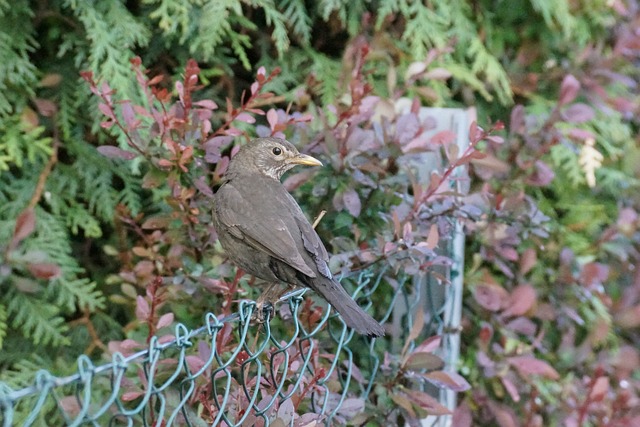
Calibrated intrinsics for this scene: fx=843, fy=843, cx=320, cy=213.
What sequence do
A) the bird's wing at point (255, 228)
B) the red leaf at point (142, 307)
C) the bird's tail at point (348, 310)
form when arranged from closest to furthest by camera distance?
the bird's tail at point (348, 310), the red leaf at point (142, 307), the bird's wing at point (255, 228)

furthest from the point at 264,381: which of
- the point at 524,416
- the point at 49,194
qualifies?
the point at 524,416

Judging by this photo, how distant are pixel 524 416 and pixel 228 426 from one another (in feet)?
7.03

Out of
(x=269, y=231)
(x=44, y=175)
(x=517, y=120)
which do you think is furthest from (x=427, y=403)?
(x=44, y=175)

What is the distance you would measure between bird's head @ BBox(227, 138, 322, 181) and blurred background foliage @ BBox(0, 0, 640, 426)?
0.23 ft

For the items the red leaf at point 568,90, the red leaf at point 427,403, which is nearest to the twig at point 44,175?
the red leaf at point 427,403

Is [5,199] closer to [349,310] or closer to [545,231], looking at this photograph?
[349,310]

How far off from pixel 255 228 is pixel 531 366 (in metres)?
1.41

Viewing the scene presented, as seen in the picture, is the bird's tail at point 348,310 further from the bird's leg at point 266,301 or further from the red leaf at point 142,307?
the red leaf at point 142,307

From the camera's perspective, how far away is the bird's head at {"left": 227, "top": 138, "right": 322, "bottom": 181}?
2543 millimetres

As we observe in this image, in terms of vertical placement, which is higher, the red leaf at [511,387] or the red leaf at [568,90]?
the red leaf at [568,90]

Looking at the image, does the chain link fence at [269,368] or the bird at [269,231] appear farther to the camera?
the bird at [269,231]

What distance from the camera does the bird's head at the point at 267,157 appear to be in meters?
2.54

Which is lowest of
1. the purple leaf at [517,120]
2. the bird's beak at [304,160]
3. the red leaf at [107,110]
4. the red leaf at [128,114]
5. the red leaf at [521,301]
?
the red leaf at [521,301]

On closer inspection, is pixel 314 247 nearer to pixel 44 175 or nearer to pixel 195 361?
pixel 195 361
